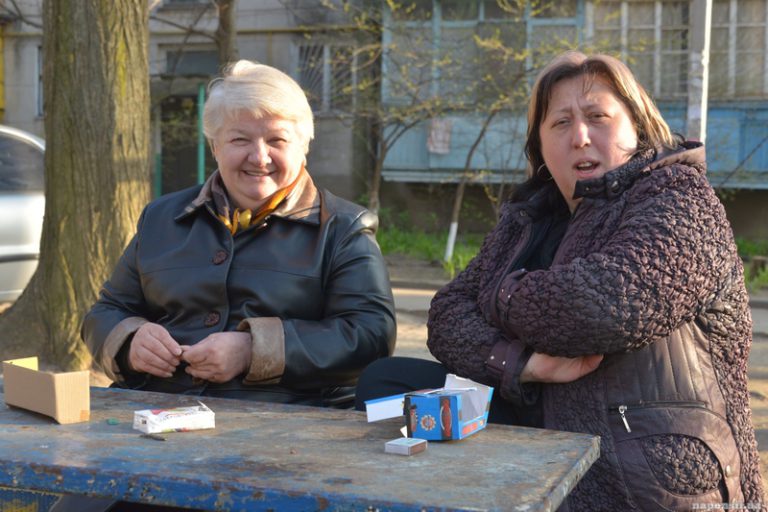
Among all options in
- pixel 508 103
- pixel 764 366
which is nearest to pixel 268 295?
pixel 764 366

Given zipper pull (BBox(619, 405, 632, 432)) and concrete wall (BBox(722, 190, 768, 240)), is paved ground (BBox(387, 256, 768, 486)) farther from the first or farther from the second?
concrete wall (BBox(722, 190, 768, 240))

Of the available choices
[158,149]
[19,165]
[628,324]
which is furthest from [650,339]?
[158,149]

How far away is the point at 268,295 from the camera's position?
2693 mm

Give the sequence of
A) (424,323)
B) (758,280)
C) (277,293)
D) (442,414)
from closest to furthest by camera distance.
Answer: (442,414), (277,293), (424,323), (758,280)

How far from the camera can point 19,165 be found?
6852mm

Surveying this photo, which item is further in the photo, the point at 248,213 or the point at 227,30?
the point at 227,30

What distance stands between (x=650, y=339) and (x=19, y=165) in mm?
5684

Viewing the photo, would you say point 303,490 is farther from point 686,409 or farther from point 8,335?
point 8,335

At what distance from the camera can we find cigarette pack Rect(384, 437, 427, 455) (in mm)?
1717

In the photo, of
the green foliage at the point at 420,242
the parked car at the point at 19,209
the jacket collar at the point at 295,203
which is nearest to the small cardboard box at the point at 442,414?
the jacket collar at the point at 295,203

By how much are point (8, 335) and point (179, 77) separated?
41.5 feet

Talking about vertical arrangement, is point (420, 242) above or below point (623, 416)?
below

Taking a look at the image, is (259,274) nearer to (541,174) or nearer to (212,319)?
(212,319)

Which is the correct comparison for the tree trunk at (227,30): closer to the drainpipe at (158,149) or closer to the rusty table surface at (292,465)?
the drainpipe at (158,149)
